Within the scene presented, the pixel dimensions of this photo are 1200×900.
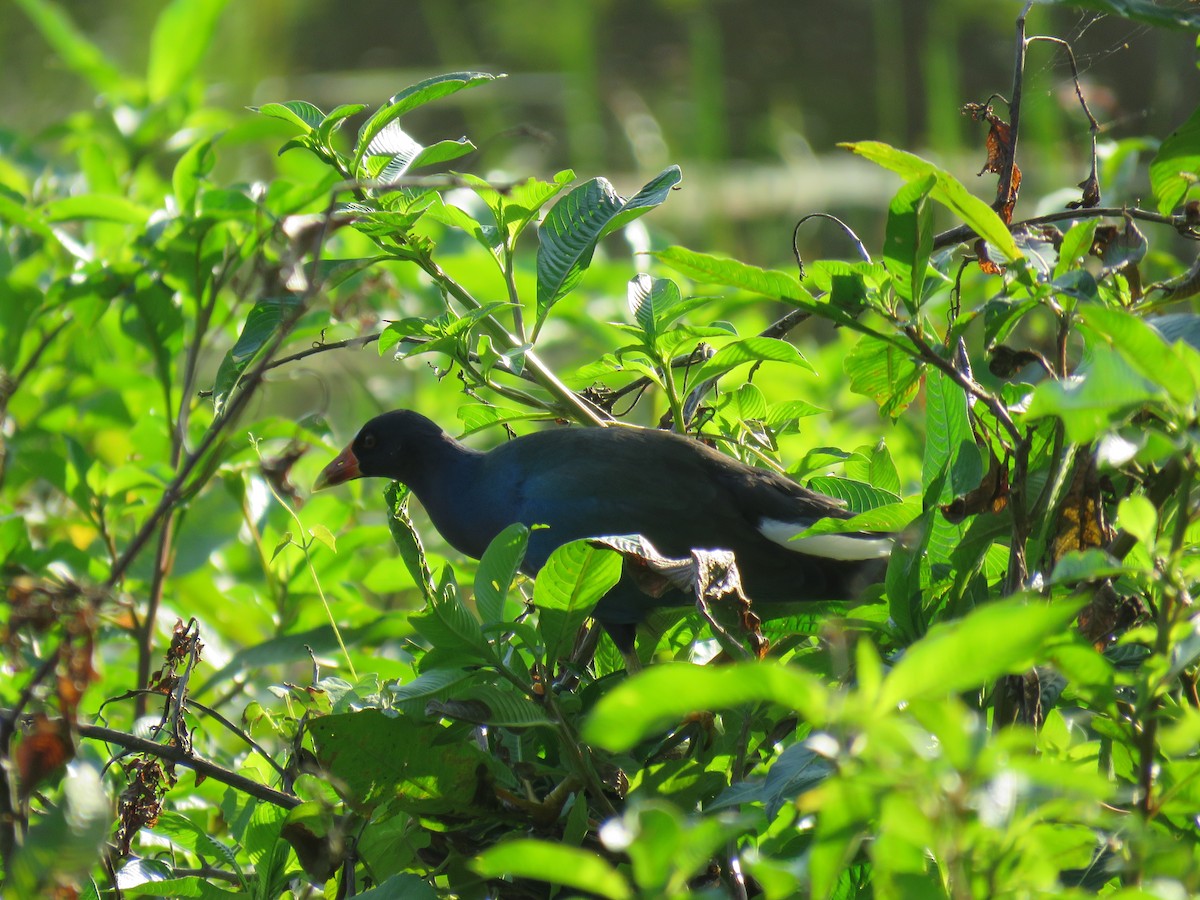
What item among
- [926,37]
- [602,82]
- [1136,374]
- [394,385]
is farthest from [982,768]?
[602,82]

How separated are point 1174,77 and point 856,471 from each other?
281 centimetres

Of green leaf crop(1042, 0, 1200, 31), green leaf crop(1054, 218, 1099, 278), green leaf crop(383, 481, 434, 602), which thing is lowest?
green leaf crop(383, 481, 434, 602)

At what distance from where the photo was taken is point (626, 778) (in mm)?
1296

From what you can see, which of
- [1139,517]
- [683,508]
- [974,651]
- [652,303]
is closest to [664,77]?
[683,508]

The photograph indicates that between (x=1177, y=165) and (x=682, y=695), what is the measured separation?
928 mm

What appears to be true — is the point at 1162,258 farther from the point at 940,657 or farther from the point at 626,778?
the point at 940,657

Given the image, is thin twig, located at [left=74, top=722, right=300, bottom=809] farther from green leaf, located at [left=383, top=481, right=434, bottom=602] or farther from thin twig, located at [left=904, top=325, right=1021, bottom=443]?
thin twig, located at [left=904, top=325, right=1021, bottom=443]

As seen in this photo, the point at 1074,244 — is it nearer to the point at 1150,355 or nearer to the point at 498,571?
the point at 1150,355

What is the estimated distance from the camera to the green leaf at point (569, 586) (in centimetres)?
119

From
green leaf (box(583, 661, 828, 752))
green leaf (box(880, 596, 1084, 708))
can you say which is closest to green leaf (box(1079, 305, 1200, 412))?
green leaf (box(880, 596, 1084, 708))

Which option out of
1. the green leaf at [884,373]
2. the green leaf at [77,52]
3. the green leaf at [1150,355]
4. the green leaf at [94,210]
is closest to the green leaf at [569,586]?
the green leaf at [884,373]

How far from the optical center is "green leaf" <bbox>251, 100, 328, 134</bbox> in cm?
146

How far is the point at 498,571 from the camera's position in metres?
1.25

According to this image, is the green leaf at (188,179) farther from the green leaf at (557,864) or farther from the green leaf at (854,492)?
the green leaf at (557,864)
